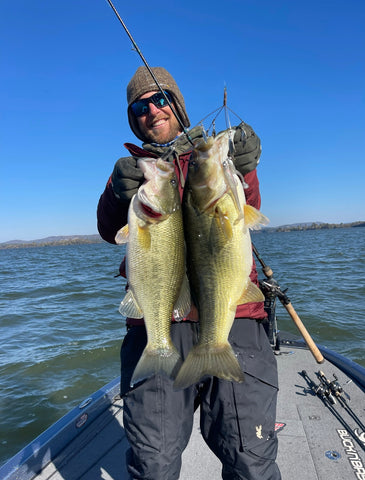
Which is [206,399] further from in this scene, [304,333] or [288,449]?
[304,333]

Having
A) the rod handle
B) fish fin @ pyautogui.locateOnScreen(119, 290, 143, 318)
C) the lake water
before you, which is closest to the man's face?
fish fin @ pyautogui.locateOnScreen(119, 290, 143, 318)

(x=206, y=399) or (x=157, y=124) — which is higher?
(x=157, y=124)

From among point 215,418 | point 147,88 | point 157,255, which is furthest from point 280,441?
point 147,88

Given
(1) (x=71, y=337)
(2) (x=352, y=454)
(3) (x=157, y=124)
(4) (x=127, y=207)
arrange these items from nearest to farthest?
(4) (x=127, y=207) < (3) (x=157, y=124) < (2) (x=352, y=454) < (1) (x=71, y=337)

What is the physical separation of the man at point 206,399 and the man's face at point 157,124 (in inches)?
14.1

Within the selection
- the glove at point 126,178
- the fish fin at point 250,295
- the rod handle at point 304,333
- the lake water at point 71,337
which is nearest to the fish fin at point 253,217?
the fish fin at point 250,295

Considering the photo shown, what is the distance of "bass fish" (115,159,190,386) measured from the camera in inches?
92.0

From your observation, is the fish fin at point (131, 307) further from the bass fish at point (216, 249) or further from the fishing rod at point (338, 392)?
the fishing rod at point (338, 392)

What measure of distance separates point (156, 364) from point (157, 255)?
747 mm

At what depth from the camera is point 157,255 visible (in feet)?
7.72

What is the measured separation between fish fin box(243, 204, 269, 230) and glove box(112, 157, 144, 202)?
80 centimetres

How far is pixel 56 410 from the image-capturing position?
22.0 ft

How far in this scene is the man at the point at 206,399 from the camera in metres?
2.33

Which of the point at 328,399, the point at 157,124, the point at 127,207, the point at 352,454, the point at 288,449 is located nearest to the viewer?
the point at 127,207
